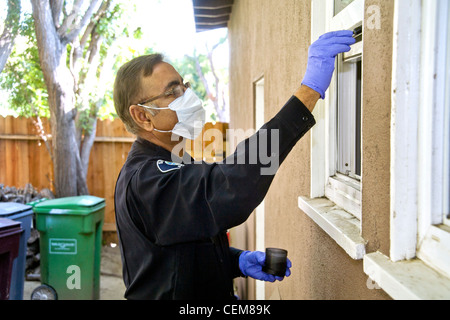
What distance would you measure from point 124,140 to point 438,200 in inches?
334

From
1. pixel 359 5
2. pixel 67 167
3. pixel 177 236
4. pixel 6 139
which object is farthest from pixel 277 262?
pixel 6 139

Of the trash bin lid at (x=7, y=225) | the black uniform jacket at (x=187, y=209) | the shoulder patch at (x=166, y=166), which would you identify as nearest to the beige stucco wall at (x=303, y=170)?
the black uniform jacket at (x=187, y=209)

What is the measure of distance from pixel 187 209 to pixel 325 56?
79 cm

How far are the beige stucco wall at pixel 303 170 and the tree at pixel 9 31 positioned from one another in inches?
135

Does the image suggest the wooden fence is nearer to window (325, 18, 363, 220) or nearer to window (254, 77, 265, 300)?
window (254, 77, 265, 300)

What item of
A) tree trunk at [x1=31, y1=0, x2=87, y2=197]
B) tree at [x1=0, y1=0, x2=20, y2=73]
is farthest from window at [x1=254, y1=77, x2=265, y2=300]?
tree trunk at [x1=31, y1=0, x2=87, y2=197]

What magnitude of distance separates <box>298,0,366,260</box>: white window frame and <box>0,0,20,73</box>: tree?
15.9 feet

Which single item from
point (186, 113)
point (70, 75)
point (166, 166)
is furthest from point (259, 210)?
point (70, 75)

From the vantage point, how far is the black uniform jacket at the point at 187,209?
1.41 meters

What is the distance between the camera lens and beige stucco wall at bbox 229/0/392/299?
3.78 feet

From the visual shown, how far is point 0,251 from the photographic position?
137 inches

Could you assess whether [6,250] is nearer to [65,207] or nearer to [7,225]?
[7,225]

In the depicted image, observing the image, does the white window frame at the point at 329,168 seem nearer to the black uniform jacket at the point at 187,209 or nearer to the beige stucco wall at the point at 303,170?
the beige stucco wall at the point at 303,170

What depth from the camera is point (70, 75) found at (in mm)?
7355
